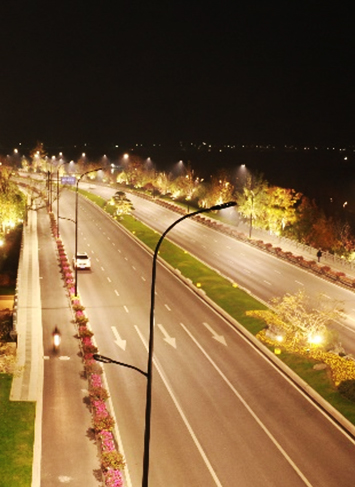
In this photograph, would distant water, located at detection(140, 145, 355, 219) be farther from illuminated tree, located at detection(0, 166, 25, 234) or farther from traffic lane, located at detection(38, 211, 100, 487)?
traffic lane, located at detection(38, 211, 100, 487)

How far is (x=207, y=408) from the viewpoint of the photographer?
2905cm

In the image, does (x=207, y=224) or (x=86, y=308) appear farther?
(x=207, y=224)

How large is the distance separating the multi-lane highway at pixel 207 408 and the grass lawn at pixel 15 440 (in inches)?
176

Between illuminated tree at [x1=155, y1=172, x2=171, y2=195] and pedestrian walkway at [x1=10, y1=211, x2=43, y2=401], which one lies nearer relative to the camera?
pedestrian walkway at [x1=10, y1=211, x2=43, y2=401]

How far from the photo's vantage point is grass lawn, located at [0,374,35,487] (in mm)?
22125

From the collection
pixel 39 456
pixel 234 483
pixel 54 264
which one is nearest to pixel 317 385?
pixel 234 483

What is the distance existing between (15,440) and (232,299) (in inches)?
1099

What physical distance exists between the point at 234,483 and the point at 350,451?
261 inches

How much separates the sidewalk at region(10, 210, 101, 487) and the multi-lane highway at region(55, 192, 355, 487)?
193 centimetres

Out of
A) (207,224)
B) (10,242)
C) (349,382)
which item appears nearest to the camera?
(349,382)

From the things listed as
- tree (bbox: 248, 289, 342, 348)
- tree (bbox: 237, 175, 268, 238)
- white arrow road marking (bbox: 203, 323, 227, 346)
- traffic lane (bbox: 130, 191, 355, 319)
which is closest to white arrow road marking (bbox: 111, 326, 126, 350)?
white arrow road marking (bbox: 203, 323, 227, 346)

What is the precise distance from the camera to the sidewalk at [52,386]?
23.1m

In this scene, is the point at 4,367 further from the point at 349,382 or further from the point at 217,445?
the point at 349,382

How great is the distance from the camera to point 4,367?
1291 inches
